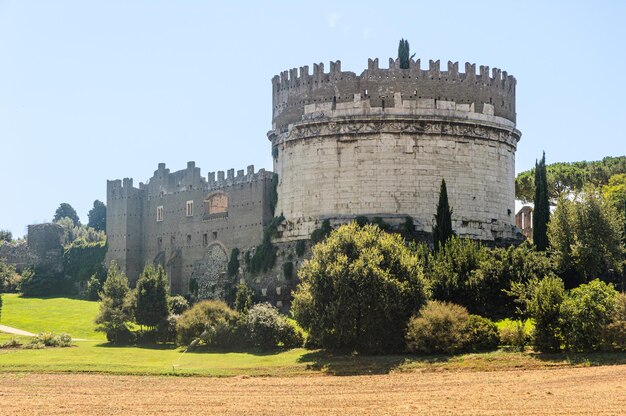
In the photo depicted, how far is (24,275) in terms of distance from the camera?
6372 cm

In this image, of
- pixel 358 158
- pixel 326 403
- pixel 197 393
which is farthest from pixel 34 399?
pixel 358 158

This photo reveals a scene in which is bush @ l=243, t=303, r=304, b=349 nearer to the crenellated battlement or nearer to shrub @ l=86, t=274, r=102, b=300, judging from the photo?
the crenellated battlement

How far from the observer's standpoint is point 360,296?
3438cm

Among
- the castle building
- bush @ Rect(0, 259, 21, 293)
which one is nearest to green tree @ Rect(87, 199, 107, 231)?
bush @ Rect(0, 259, 21, 293)

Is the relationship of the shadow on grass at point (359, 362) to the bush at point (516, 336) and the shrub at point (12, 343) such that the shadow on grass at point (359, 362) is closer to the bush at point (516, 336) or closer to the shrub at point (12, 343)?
the bush at point (516, 336)

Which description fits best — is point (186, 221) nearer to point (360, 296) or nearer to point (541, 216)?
point (541, 216)

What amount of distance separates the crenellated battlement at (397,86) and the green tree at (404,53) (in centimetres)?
50

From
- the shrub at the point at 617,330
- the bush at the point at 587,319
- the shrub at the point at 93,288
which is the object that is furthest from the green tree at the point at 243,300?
the shrub at the point at 93,288

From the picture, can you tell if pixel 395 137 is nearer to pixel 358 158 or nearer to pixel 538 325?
pixel 358 158

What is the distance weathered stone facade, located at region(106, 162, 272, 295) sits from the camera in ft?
174

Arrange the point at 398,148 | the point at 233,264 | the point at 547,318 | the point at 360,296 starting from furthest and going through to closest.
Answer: the point at 233,264 < the point at 398,148 < the point at 360,296 < the point at 547,318

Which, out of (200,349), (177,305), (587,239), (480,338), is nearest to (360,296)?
(480,338)

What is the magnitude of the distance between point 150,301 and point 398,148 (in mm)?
13996

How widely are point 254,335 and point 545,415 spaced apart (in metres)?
17.8
